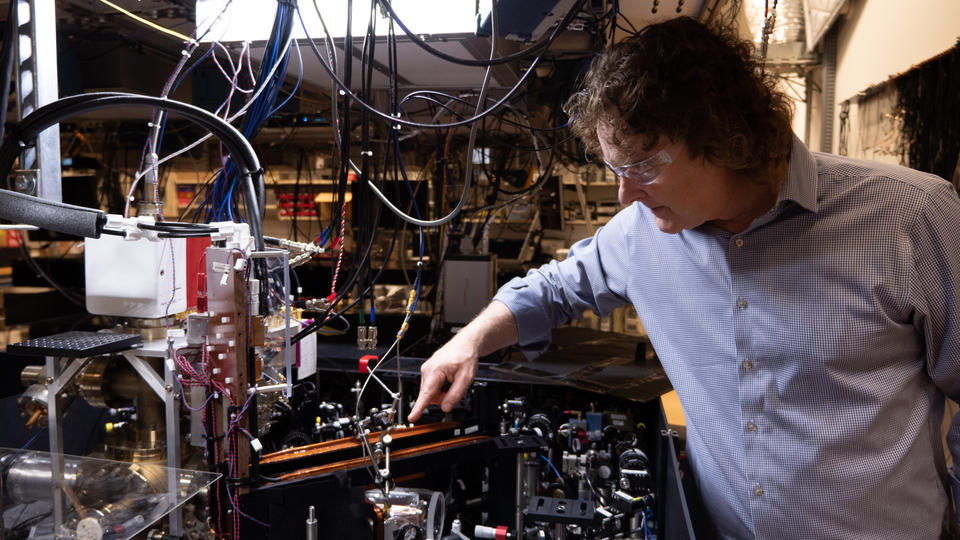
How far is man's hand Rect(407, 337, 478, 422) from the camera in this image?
1.17m

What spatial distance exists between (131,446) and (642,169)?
5.10ft

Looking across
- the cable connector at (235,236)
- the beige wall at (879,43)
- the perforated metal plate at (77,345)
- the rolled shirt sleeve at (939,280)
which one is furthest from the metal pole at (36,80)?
the beige wall at (879,43)

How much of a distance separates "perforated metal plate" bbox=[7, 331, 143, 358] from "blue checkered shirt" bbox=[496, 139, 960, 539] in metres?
1.35

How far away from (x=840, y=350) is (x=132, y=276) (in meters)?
1.61

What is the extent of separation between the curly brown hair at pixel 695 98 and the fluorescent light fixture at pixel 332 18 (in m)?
0.46

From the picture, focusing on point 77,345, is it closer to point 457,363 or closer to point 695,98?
point 457,363

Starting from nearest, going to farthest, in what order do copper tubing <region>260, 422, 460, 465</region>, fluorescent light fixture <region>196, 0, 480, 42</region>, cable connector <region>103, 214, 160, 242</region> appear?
1. cable connector <region>103, 214, 160, 242</region>
2. fluorescent light fixture <region>196, 0, 480, 42</region>
3. copper tubing <region>260, 422, 460, 465</region>

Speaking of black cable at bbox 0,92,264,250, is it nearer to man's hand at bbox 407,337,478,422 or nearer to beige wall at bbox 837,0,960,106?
man's hand at bbox 407,337,478,422

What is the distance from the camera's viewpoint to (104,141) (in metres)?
5.07

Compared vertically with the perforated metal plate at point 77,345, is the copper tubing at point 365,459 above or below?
below

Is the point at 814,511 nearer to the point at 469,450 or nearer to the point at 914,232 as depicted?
the point at 914,232

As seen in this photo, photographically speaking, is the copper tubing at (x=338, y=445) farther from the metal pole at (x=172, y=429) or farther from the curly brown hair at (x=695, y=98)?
the curly brown hair at (x=695, y=98)

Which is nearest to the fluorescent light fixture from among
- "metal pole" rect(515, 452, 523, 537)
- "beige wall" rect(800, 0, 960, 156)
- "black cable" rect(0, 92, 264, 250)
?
"black cable" rect(0, 92, 264, 250)

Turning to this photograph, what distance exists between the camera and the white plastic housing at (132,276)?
1.67 meters
